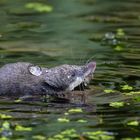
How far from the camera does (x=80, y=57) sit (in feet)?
34.0

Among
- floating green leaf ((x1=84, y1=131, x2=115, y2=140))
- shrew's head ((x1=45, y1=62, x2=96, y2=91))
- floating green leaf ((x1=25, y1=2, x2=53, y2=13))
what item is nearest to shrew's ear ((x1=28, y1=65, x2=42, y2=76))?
shrew's head ((x1=45, y1=62, x2=96, y2=91))

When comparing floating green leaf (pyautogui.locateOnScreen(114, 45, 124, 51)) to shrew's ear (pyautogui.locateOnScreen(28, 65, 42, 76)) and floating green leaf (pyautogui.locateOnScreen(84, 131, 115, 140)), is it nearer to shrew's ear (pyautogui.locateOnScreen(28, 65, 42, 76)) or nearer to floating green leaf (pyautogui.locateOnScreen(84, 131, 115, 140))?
shrew's ear (pyautogui.locateOnScreen(28, 65, 42, 76))

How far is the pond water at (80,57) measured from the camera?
6926 millimetres

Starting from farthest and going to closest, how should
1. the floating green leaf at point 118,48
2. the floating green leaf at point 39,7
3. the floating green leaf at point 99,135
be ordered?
the floating green leaf at point 39,7 → the floating green leaf at point 118,48 → the floating green leaf at point 99,135

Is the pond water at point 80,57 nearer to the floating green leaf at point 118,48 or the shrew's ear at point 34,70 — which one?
the floating green leaf at point 118,48

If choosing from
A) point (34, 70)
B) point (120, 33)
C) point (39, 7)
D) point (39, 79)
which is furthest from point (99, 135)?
point (39, 7)

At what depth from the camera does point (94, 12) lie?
1378cm

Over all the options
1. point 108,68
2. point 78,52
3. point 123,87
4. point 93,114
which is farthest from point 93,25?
point 93,114

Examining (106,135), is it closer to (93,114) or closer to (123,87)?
(93,114)

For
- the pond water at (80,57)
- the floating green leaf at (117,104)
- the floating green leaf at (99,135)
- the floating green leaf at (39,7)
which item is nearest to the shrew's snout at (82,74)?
the pond water at (80,57)

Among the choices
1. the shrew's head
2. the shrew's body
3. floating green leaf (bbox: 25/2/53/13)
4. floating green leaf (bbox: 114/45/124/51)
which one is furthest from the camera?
floating green leaf (bbox: 25/2/53/13)

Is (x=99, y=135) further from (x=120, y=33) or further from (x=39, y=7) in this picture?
(x=39, y=7)

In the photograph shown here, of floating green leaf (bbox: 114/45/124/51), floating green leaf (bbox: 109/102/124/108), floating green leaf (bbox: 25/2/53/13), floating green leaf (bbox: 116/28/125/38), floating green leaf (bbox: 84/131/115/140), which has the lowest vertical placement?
floating green leaf (bbox: 84/131/115/140)

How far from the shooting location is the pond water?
6926 mm
